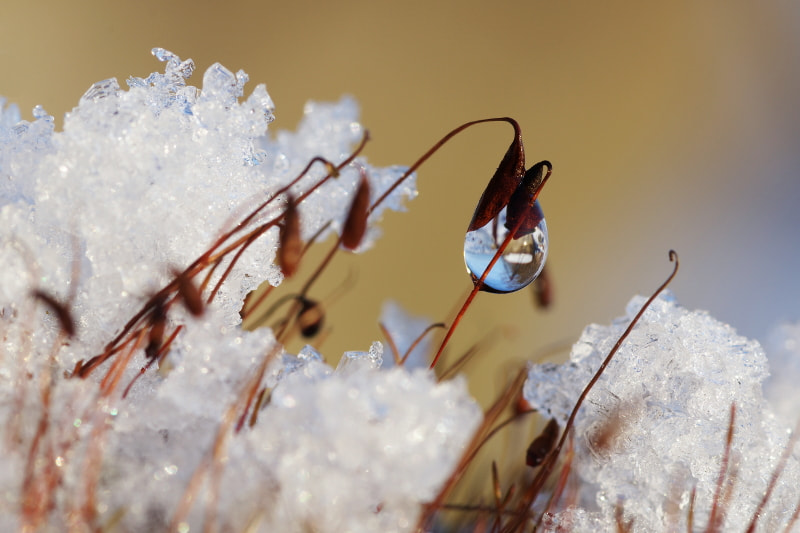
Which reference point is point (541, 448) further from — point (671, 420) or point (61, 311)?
point (61, 311)

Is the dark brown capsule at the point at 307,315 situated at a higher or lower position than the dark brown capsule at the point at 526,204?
lower

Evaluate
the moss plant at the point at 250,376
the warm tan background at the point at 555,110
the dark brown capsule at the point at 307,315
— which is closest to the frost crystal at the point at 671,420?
the moss plant at the point at 250,376

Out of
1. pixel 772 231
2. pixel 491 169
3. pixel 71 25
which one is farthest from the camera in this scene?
pixel 772 231

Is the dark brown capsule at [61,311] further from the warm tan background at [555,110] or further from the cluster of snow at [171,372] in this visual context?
the warm tan background at [555,110]

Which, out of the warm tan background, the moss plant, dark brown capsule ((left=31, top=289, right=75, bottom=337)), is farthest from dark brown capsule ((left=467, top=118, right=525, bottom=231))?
the warm tan background

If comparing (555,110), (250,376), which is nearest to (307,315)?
(250,376)

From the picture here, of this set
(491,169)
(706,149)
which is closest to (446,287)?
(491,169)

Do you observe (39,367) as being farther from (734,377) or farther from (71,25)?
(71,25)
